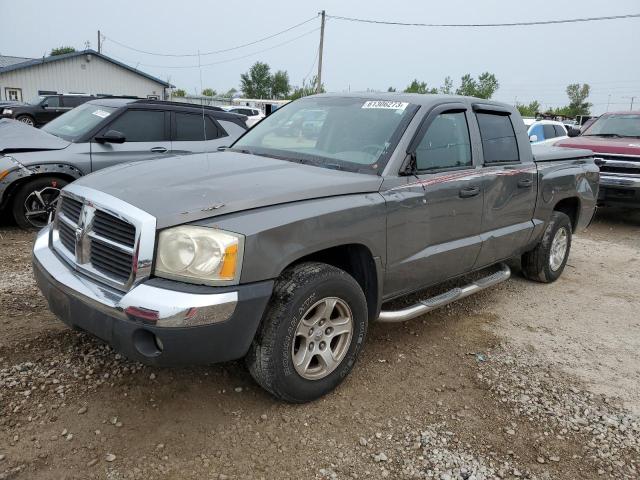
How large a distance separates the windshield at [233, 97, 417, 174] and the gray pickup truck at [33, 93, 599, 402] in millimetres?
13

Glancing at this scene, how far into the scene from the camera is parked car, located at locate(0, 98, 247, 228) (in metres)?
5.99

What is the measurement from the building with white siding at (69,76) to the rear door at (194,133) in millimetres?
29879

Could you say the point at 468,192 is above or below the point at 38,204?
above

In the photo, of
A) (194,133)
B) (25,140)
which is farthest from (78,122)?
(194,133)

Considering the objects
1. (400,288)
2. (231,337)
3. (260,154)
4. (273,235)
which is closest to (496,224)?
(400,288)

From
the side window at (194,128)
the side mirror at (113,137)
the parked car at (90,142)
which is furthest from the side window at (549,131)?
the side mirror at (113,137)

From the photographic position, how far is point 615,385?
3.44 m

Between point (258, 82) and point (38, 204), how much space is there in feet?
233

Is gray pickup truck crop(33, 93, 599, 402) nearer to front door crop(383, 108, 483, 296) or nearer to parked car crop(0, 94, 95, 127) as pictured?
front door crop(383, 108, 483, 296)

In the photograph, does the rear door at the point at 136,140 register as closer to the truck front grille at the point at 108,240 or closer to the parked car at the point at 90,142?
the parked car at the point at 90,142

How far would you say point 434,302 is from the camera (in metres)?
3.65

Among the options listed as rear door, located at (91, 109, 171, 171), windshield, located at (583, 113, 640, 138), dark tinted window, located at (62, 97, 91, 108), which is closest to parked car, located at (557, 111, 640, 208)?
windshield, located at (583, 113, 640, 138)

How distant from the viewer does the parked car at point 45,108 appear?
18.8 m

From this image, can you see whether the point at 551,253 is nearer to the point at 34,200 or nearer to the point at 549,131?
the point at 34,200
